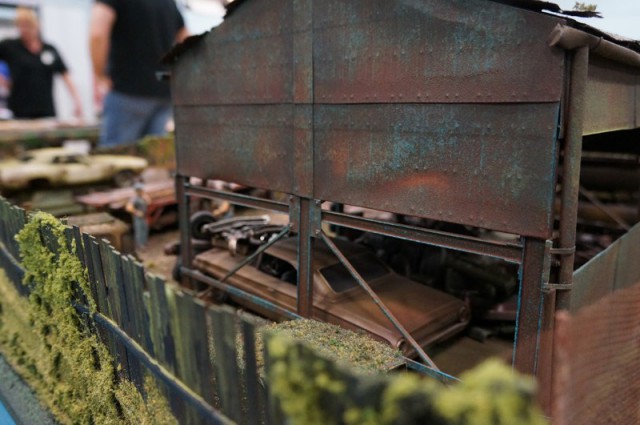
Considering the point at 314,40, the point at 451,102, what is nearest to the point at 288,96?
the point at 314,40

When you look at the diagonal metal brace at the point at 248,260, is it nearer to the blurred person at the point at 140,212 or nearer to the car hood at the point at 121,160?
the blurred person at the point at 140,212

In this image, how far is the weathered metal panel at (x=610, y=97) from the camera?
4371 mm

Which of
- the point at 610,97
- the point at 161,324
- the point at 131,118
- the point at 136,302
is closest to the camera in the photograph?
the point at 161,324

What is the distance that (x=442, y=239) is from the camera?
4848mm

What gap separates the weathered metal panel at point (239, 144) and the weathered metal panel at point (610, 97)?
3.24 meters

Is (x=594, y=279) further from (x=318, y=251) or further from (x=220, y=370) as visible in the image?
(x=220, y=370)

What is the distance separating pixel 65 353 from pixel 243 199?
2971 millimetres

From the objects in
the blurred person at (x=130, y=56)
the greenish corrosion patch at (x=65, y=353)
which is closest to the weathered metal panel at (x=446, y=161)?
the greenish corrosion patch at (x=65, y=353)

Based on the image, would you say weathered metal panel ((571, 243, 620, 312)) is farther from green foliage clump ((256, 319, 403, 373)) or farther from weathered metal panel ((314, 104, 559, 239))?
green foliage clump ((256, 319, 403, 373))

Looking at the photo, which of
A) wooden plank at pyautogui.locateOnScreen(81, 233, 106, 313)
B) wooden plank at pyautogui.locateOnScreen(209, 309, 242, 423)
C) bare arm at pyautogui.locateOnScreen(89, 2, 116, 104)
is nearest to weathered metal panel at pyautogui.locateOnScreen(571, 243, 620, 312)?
wooden plank at pyautogui.locateOnScreen(209, 309, 242, 423)

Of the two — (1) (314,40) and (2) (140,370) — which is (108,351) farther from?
(1) (314,40)

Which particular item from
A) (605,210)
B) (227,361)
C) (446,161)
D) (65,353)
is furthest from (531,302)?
(605,210)

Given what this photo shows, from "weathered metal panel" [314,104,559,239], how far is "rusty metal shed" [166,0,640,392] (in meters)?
0.01

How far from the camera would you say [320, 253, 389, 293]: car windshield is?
6.62 meters
